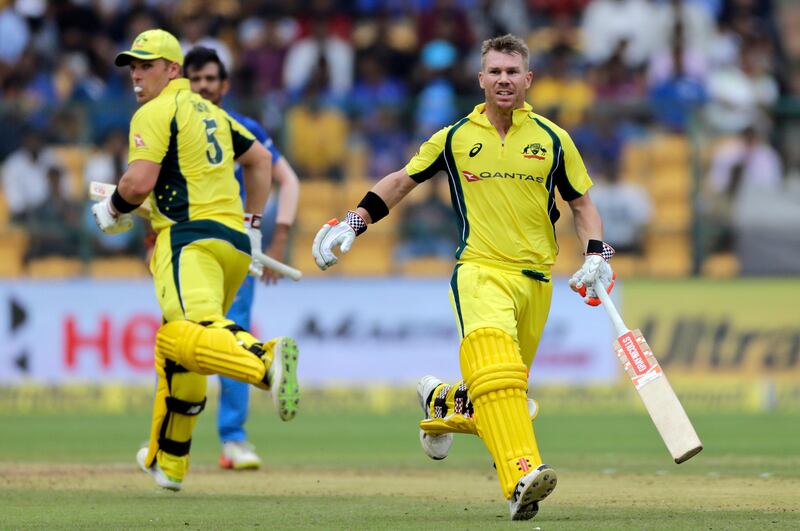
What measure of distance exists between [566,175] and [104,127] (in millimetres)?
9878

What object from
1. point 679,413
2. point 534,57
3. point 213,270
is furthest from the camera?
point 534,57

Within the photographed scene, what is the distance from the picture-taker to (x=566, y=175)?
788 centimetres

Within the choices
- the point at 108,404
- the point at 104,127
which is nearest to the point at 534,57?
the point at 104,127

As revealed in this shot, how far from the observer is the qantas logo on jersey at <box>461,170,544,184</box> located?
7.74 m

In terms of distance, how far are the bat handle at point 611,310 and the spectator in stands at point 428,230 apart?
8.98m

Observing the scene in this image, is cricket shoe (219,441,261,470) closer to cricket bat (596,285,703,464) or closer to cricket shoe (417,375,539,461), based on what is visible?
cricket shoe (417,375,539,461)

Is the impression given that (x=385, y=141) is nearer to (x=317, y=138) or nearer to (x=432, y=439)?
(x=317, y=138)

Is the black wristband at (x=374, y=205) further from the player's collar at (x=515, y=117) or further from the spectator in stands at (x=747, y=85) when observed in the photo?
the spectator in stands at (x=747, y=85)

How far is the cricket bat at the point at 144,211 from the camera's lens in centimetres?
872

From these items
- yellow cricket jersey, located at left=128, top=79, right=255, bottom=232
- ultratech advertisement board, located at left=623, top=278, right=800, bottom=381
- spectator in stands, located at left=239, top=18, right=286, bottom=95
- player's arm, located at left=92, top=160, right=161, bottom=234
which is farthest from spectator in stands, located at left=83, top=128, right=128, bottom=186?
player's arm, located at left=92, top=160, right=161, bottom=234

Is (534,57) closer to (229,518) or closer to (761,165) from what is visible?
(761,165)

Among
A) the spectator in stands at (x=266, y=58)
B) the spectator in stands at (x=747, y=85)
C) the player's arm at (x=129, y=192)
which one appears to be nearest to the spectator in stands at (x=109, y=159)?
the spectator in stands at (x=266, y=58)

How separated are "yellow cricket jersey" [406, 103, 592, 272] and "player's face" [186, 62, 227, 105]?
2.59m

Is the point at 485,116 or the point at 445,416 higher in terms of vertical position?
the point at 485,116
